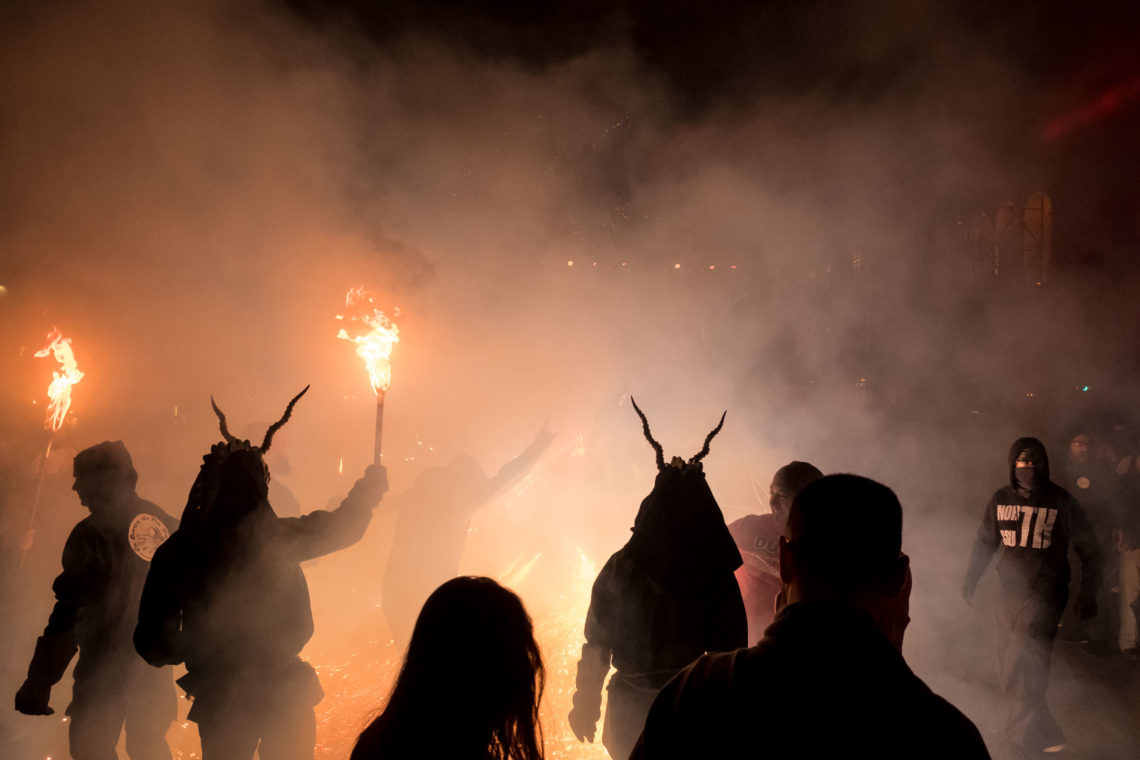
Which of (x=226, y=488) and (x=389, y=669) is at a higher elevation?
(x=226, y=488)

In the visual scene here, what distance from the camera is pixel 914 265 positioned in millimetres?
8828

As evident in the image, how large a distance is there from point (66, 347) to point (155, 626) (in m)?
6.19

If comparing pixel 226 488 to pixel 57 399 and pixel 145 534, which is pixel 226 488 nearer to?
pixel 145 534

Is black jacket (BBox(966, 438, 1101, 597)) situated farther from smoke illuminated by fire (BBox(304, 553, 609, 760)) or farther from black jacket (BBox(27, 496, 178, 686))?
black jacket (BBox(27, 496, 178, 686))

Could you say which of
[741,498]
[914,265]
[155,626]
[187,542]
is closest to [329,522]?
[187,542]

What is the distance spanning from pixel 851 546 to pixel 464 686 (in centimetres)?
101

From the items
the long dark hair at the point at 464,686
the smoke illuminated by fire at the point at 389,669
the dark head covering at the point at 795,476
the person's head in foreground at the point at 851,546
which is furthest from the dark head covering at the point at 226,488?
the dark head covering at the point at 795,476

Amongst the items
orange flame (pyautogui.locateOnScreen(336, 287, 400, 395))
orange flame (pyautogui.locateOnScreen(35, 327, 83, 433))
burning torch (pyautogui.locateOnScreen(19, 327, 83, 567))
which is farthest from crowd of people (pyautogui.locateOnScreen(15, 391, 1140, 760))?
orange flame (pyautogui.locateOnScreen(35, 327, 83, 433))

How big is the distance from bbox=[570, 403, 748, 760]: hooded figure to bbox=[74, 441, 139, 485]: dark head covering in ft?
9.52

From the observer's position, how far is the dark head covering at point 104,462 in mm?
3496

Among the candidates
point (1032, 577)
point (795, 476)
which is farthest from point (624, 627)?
point (1032, 577)

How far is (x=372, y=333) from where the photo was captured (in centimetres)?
474

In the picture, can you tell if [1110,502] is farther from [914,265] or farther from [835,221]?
[835,221]

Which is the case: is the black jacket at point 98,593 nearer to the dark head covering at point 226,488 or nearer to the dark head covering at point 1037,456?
the dark head covering at point 226,488
